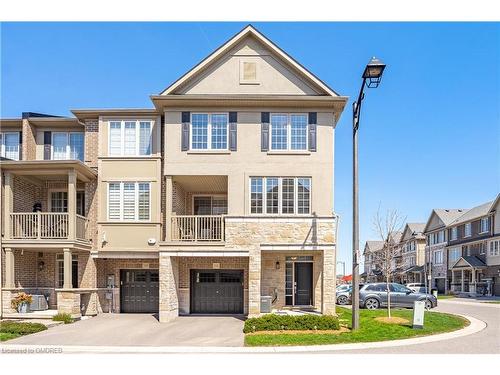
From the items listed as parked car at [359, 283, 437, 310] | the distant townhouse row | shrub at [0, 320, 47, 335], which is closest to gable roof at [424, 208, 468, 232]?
the distant townhouse row

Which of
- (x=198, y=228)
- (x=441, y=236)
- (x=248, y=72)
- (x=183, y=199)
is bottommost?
(x=441, y=236)

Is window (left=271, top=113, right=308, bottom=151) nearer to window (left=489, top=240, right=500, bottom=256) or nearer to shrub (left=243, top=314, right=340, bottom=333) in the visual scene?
shrub (left=243, top=314, right=340, bottom=333)

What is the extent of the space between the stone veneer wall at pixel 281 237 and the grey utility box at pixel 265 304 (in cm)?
78

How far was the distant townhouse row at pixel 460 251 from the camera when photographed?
45.4 m

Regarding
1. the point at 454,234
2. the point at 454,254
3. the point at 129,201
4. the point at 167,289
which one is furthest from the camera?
the point at 454,234

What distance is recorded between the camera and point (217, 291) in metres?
21.0

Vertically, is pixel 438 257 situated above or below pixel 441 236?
below

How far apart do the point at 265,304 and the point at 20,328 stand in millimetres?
9399

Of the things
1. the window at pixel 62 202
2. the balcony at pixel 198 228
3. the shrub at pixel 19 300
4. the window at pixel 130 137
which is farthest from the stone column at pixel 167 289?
the shrub at pixel 19 300

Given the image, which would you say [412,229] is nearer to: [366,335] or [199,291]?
[199,291]

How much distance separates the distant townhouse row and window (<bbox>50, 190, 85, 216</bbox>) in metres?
25.1

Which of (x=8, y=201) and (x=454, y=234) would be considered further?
(x=454, y=234)

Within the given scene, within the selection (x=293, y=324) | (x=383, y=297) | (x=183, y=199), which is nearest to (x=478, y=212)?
(x=383, y=297)

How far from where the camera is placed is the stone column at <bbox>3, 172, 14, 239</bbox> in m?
19.3
